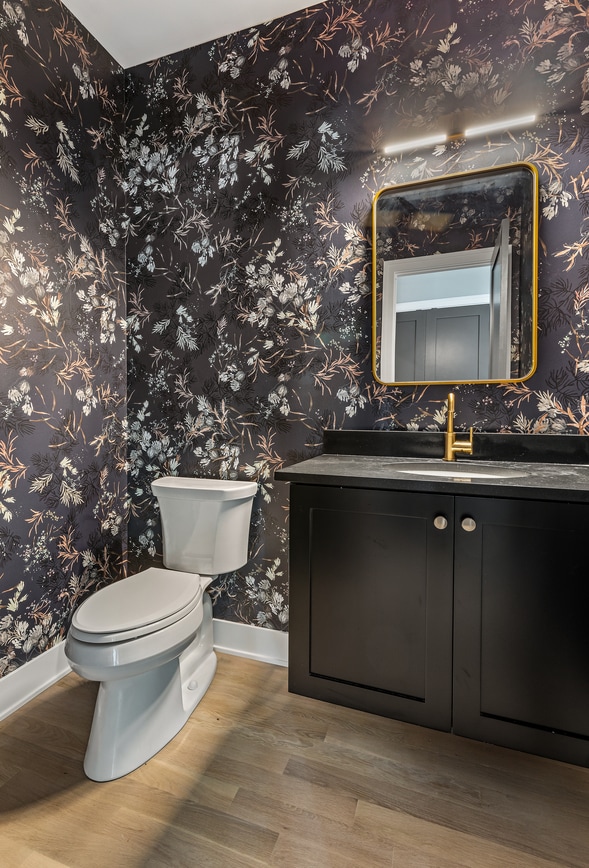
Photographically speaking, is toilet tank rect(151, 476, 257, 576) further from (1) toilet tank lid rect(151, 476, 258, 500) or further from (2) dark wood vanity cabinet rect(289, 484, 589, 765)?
(2) dark wood vanity cabinet rect(289, 484, 589, 765)

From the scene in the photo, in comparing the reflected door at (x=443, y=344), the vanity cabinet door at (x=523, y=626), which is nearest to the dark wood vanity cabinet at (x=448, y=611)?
the vanity cabinet door at (x=523, y=626)

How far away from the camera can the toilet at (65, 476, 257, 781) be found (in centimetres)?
123

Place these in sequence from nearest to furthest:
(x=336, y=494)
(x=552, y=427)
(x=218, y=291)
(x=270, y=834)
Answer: (x=270, y=834) → (x=336, y=494) → (x=552, y=427) → (x=218, y=291)

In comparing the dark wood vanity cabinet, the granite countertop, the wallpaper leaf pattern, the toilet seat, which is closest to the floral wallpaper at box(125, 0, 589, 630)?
the wallpaper leaf pattern

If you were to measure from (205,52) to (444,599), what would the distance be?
2356mm

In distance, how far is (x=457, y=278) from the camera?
157 centimetres

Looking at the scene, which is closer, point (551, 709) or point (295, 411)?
point (551, 709)

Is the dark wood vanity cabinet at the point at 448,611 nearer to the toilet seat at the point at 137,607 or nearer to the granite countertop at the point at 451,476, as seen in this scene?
the granite countertop at the point at 451,476

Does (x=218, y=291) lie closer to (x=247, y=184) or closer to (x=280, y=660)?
(x=247, y=184)

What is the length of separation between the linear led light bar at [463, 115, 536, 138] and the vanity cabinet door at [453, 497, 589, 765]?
1.31 metres

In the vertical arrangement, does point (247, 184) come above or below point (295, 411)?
above

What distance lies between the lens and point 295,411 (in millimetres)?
1795

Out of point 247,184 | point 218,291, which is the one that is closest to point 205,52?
point 247,184

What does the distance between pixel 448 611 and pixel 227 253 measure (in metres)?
1.60
